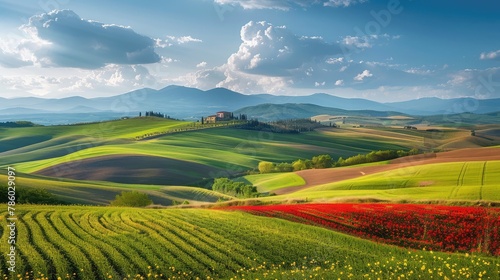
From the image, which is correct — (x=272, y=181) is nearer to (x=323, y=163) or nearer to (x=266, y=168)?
(x=266, y=168)

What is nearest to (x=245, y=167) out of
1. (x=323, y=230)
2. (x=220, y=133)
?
(x=220, y=133)

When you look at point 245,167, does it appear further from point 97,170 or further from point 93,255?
point 93,255

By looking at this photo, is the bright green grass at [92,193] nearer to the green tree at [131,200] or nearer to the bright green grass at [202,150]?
the green tree at [131,200]

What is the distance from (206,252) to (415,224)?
1719 centimetres

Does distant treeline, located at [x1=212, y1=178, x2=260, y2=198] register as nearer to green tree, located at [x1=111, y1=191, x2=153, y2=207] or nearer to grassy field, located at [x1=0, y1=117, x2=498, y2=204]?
grassy field, located at [x1=0, y1=117, x2=498, y2=204]

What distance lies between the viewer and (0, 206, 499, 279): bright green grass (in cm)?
1983

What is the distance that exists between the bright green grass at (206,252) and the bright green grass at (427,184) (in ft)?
81.3

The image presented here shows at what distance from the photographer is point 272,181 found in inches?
3907

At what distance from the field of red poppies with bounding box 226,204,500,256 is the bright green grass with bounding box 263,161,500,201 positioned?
1389 centimetres

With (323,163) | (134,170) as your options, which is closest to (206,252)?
(134,170)

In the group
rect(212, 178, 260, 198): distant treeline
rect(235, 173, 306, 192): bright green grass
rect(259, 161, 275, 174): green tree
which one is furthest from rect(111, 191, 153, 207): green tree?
rect(259, 161, 275, 174): green tree

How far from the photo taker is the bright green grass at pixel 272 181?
3534 inches

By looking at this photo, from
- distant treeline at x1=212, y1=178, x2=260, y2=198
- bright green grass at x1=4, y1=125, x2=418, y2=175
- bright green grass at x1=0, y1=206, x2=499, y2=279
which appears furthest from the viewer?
bright green grass at x1=4, y1=125, x2=418, y2=175

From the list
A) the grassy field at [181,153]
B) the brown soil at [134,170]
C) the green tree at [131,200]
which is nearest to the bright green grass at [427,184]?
the green tree at [131,200]
